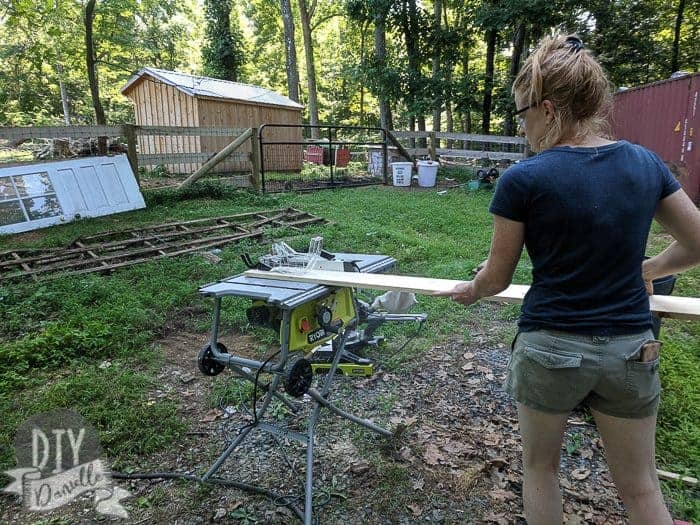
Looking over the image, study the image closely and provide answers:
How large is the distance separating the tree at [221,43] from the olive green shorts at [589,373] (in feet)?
65.4

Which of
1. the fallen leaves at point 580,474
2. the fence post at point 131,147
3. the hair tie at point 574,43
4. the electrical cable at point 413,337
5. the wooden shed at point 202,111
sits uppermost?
the wooden shed at point 202,111

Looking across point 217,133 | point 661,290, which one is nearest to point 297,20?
point 217,133

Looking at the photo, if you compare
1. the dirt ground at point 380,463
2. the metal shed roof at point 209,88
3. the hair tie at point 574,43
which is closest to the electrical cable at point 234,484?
the dirt ground at point 380,463

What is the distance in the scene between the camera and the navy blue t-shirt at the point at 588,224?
3.73 ft

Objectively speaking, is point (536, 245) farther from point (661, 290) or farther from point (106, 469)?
point (106, 469)

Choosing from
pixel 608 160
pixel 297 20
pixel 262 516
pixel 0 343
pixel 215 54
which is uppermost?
pixel 297 20

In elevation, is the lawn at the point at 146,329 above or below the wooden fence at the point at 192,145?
below

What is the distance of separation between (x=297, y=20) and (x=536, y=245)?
32.9 meters

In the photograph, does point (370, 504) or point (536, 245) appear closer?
point (536, 245)

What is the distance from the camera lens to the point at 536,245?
1242 millimetres

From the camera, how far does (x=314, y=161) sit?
680 inches

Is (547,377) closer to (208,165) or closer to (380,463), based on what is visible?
(380,463)

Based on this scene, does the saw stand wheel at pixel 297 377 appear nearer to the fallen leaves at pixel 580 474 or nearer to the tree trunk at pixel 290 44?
the fallen leaves at pixel 580 474

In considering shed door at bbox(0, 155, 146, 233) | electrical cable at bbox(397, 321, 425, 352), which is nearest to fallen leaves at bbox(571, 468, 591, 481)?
electrical cable at bbox(397, 321, 425, 352)
